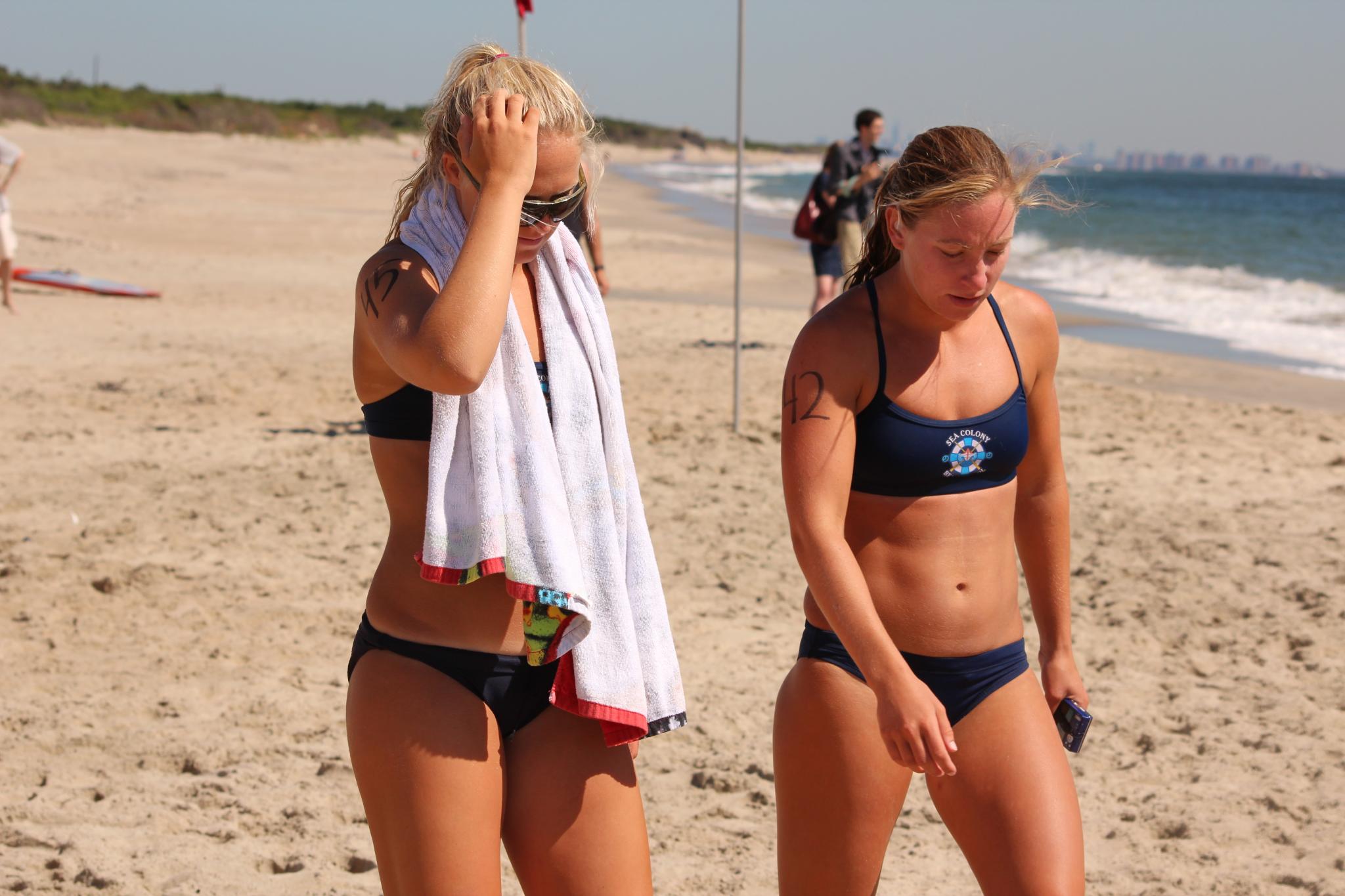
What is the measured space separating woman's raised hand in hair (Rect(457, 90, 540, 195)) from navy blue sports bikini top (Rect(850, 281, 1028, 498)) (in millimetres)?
770

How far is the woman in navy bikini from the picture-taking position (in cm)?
216

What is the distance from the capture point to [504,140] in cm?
187

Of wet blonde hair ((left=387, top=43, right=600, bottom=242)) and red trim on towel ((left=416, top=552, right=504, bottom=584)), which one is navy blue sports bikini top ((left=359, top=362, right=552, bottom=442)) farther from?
wet blonde hair ((left=387, top=43, right=600, bottom=242))

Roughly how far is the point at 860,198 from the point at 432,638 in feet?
27.6

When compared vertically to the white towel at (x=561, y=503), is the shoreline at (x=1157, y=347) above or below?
below

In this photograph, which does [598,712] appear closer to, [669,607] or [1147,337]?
[669,607]

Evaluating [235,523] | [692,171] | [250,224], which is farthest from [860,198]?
[692,171]

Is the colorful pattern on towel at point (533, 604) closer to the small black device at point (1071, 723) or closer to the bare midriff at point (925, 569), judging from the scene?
the bare midriff at point (925, 569)

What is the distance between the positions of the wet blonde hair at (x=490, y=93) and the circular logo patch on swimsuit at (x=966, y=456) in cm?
83

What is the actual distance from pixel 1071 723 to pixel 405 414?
1.48 meters

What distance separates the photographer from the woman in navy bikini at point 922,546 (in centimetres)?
216

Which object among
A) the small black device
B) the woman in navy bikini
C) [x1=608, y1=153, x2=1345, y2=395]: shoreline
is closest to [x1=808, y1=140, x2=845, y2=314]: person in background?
[x1=608, y1=153, x2=1345, y2=395]: shoreline

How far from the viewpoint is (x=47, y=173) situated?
88.9 feet

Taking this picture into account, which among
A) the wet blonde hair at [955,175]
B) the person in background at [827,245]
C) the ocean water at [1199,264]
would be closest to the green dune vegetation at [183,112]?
the ocean water at [1199,264]
